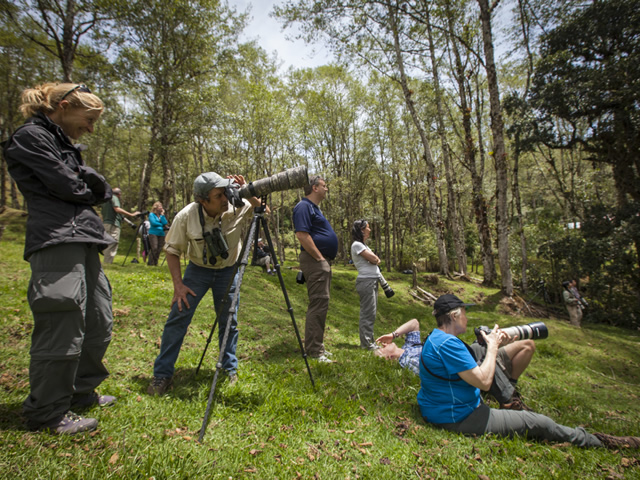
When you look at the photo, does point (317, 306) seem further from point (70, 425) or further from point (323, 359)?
point (70, 425)

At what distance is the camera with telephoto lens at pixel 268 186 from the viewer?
2.97m

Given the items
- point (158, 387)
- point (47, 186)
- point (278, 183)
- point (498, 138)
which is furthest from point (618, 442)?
point (498, 138)

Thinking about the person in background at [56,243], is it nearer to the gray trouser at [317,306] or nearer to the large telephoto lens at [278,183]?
the large telephoto lens at [278,183]

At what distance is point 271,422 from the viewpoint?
108 inches

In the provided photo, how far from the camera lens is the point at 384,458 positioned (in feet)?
7.95

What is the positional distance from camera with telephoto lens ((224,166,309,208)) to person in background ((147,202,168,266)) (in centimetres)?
826

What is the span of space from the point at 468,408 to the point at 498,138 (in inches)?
467

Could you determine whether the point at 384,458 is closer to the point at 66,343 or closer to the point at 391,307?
the point at 66,343

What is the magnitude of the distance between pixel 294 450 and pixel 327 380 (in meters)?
1.31

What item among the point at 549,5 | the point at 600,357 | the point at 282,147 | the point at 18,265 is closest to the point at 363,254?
the point at 600,357

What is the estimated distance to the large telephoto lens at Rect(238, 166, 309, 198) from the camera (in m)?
3.02

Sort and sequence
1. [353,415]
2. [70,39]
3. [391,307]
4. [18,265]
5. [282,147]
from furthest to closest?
[282,147], [391,307], [70,39], [18,265], [353,415]

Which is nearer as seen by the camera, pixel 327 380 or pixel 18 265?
pixel 327 380

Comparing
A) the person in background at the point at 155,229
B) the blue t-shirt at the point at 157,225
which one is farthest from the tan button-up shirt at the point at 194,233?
the blue t-shirt at the point at 157,225
